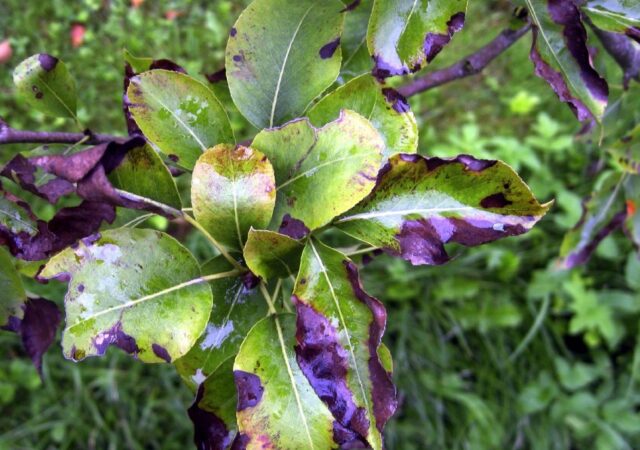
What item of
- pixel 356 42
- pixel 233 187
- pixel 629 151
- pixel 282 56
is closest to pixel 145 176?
pixel 233 187

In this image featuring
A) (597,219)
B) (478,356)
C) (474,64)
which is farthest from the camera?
(478,356)

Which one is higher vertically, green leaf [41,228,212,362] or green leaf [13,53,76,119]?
green leaf [13,53,76,119]

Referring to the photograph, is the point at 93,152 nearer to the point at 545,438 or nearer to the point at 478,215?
the point at 478,215

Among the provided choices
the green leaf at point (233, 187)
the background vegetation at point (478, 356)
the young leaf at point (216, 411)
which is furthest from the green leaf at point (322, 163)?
the background vegetation at point (478, 356)

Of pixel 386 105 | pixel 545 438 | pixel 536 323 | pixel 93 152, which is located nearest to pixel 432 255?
pixel 386 105

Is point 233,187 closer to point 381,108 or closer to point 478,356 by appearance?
point 381,108

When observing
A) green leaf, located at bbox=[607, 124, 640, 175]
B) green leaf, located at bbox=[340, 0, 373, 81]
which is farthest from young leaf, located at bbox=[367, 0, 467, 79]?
green leaf, located at bbox=[607, 124, 640, 175]

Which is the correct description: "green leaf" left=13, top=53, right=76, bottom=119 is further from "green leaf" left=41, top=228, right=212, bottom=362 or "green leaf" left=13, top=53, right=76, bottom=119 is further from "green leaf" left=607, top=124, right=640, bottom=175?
"green leaf" left=607, top=124, right=640, bottom=175
